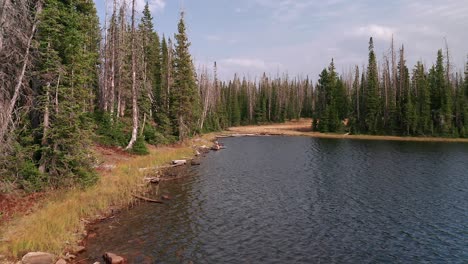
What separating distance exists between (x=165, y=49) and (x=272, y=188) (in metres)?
58.5

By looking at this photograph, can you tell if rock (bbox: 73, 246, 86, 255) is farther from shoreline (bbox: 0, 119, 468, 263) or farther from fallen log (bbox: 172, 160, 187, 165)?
fallen log (bbox: 172, 160, 187, 165)

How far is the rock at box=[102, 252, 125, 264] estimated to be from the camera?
12680mm

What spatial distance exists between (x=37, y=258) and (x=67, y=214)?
13.2 ft

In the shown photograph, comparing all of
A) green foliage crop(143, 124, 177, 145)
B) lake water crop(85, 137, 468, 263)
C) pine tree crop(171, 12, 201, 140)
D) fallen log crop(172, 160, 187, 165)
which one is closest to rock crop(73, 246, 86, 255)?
lake water crop(85, 137, 468, 263)

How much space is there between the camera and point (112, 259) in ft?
41.8

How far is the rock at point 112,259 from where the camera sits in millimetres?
12680

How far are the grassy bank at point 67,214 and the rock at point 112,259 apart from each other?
1.81m

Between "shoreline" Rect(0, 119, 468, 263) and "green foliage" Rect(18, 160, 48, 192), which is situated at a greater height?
"green foliage" Rect(18, 160, 48, 192)

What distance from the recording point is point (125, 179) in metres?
23.2

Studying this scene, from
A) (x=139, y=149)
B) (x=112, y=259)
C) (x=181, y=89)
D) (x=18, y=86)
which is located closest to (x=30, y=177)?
(x=18, y=86)

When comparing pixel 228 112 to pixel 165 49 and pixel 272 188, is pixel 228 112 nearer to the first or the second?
pixel 165 49

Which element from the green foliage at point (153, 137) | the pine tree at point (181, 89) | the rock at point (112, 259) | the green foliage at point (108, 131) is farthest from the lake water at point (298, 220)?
the pine tree at point (181, 89)

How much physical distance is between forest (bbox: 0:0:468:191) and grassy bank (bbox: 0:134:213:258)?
4.63ft

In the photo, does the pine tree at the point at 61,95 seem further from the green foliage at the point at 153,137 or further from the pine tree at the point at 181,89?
the pine tree at the point at 181,89
